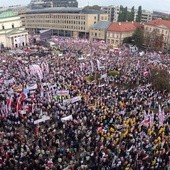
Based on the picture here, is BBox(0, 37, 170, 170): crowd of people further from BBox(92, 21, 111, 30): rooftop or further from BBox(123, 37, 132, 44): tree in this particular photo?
BBox(92, 21, 111, 30): rooftop

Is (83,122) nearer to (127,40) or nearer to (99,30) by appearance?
(127,40)

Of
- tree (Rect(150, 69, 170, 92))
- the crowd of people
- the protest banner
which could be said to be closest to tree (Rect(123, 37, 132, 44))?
the crowd of people

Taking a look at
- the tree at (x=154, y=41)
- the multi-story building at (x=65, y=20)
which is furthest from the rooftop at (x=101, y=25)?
the tree at (x=154, y=41)

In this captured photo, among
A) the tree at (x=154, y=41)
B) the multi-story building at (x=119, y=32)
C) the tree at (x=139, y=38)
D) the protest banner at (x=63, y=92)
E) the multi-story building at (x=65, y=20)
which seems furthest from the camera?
the multi-story building at (x=65, y=20)

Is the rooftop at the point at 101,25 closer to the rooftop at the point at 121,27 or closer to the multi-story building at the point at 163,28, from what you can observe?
the rooftop at the point at 121,27

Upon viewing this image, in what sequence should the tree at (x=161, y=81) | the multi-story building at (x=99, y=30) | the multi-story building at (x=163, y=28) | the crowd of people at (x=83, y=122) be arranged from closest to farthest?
the crowd of people at (x=83, y=122), the tree at (x=161, y=81), the multi-story building at (x=163, y=28), the multi-story building at (x=99, y=30)

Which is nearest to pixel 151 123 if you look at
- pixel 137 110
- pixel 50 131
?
pixel 137 110

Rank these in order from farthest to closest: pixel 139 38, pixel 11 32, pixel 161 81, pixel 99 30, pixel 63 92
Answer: pixel 99 30, pixel 11 32, pixel 139 38, pixel 161 81, pixel 63 92

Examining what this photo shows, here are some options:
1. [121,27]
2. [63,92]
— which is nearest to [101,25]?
[121,27]
